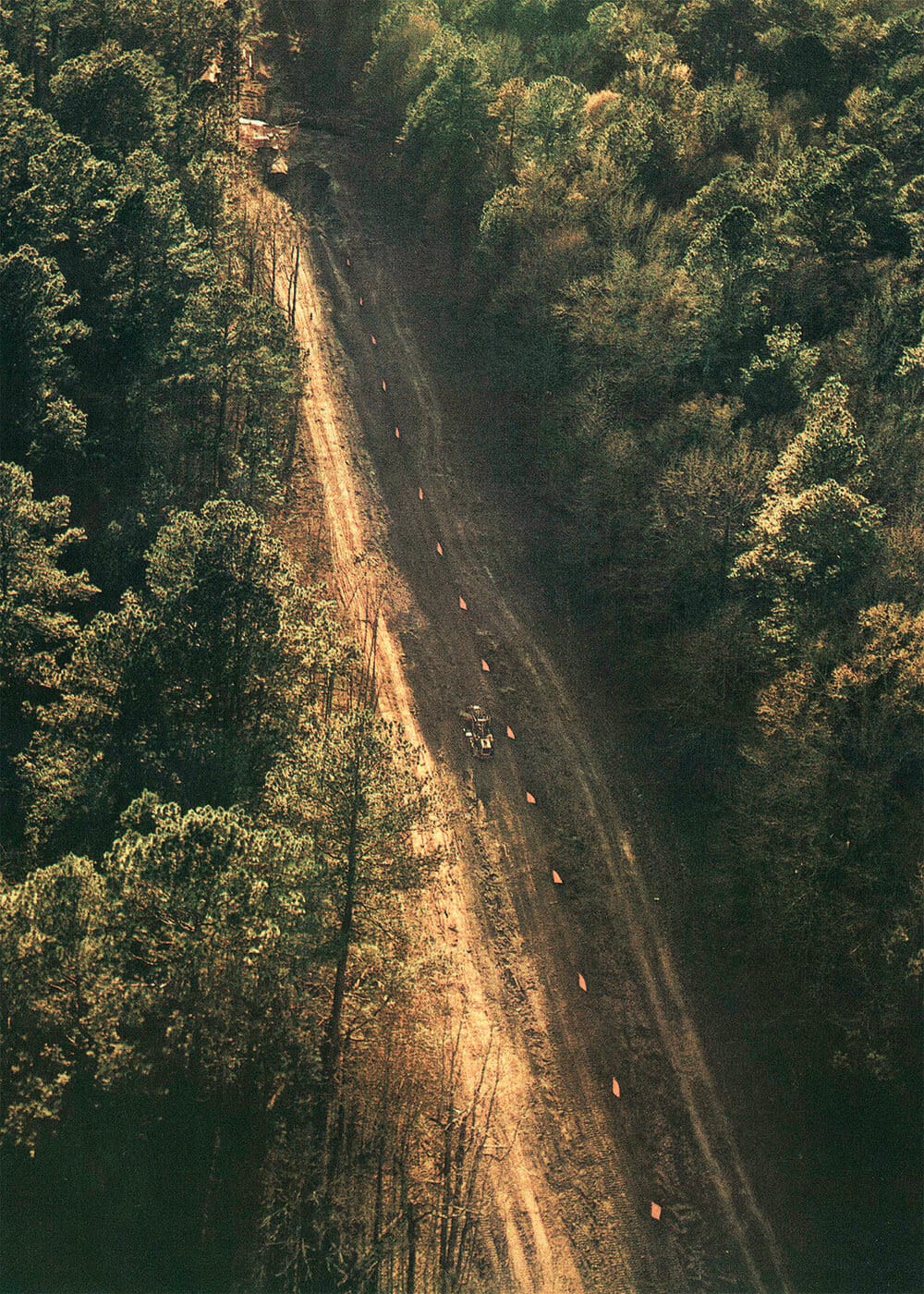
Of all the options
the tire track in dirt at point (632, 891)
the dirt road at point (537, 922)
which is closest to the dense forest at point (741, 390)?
the tire track in dirt at point (632, 891)

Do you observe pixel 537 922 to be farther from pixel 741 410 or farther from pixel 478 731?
pixel 741 410

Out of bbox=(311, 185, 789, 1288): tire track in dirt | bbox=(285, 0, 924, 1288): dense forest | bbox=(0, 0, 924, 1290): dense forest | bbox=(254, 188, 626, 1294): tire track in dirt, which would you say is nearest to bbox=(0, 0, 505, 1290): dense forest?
bbox=(0, 0, 924, 1290): dense forest

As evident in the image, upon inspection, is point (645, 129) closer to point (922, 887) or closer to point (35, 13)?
point (35, 13)

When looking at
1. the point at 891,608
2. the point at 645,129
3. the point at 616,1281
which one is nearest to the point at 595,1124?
the point at 616,1281

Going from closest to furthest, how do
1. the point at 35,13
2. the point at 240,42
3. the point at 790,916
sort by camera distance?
the point at 790,916
the point at 35,13
the point at 240,42

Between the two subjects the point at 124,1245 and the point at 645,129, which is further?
the point at 645,129

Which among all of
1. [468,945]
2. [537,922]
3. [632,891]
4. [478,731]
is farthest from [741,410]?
[468,945]

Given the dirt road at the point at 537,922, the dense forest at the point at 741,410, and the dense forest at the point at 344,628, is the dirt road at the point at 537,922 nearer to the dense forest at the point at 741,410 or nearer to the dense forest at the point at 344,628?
the dense forest at the point at 344,628
